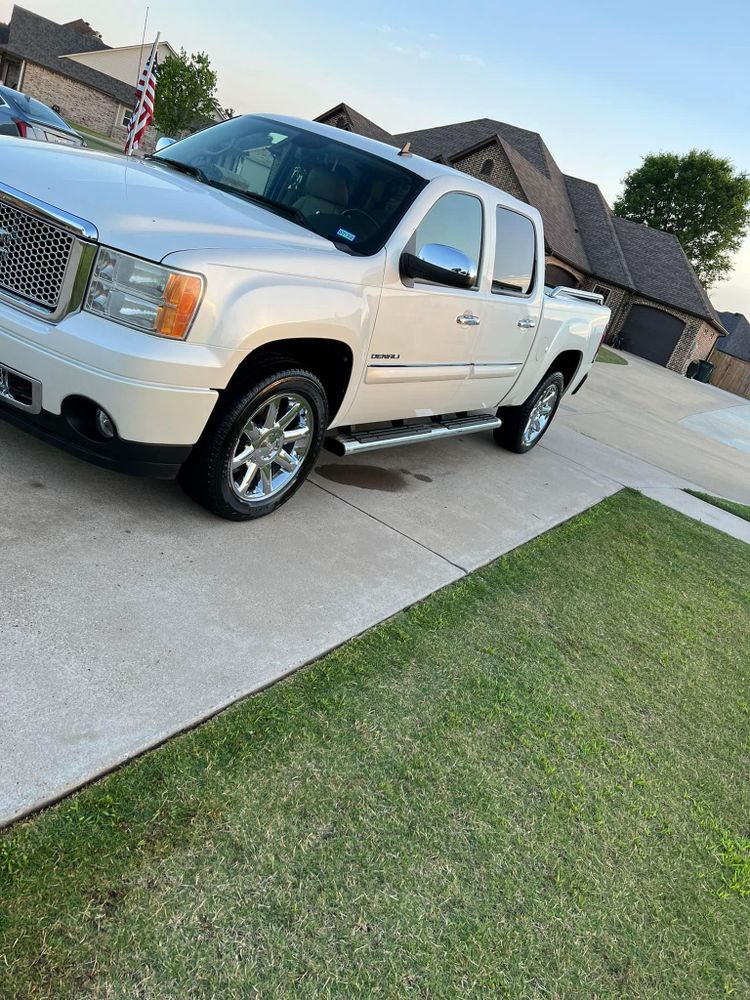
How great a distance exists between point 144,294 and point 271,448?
3.67ft

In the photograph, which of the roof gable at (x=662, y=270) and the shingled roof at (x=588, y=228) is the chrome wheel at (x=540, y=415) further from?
the roof gable at (x=662, y=270)

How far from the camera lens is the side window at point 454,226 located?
14.9ft

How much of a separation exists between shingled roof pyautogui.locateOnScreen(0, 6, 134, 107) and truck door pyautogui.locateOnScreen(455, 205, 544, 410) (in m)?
63.9

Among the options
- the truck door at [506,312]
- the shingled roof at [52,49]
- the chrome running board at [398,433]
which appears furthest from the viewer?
the shingled roof at [52,49]

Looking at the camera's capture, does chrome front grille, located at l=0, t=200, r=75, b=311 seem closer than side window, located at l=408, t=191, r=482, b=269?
Yes

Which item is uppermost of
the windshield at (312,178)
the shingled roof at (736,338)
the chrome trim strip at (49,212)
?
the shingled roof at (736,338)

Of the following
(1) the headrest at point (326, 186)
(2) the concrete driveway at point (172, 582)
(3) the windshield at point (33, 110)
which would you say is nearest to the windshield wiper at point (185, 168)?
(1) the headrest at point (326, 186)

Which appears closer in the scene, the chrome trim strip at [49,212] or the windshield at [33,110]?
the chrome trim strip at [49,212]

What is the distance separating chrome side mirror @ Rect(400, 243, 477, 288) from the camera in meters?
4.28

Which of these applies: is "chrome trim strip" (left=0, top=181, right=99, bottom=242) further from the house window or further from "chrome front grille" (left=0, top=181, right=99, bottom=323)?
the house window

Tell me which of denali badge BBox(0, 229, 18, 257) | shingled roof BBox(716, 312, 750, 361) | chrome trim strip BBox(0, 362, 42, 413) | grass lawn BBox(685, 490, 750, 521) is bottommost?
grass lawn BBox(685, 490, 750, 521)

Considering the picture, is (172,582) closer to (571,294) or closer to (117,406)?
(117,406)

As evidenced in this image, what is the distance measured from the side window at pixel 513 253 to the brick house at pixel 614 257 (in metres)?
32.2

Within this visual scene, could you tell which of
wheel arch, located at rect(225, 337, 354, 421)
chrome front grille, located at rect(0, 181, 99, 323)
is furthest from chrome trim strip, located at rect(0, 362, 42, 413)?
wheel arch, located at rect(225, 337, 354, 421)
